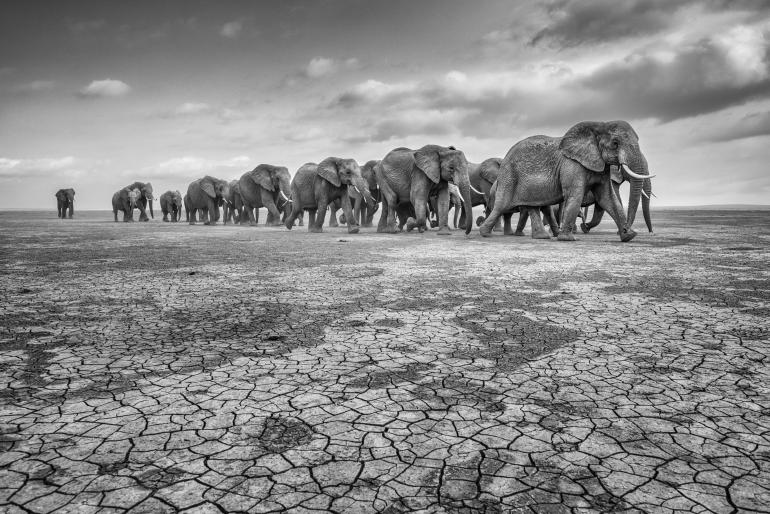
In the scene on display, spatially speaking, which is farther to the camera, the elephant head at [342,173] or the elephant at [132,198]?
the elephant at [132,198]

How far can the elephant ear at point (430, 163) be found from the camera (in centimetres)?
1434

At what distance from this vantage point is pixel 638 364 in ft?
9.12

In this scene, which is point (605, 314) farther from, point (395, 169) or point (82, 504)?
point (395, 169)

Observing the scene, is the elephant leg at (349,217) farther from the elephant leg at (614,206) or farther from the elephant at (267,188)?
the elephant leg at (614,206)

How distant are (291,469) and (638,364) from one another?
210 centimetres

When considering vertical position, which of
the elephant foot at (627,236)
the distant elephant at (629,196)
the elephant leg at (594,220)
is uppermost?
the distant elephant at (629,196)

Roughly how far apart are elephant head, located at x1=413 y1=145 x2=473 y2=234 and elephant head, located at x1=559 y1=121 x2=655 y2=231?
3.26 metres

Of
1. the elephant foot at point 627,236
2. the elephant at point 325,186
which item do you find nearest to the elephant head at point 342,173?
the elephant at point 325,186

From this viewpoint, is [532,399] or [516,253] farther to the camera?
[516,253]

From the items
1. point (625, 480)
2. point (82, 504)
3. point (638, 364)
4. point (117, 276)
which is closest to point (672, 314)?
point (638, 364)

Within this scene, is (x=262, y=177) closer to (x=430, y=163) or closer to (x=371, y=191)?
(x=371, y=191)

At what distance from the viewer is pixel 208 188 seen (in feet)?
92.1

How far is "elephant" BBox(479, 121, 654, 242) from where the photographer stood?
34.9ft

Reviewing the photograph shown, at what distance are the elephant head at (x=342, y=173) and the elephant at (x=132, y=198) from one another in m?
21.4
